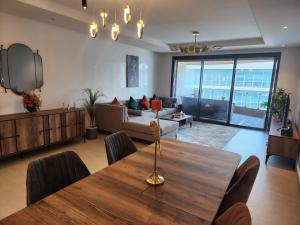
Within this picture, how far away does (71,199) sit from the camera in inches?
46.1

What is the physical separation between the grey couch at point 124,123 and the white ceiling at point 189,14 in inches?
70.9

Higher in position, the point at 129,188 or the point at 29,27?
the point at 29,27

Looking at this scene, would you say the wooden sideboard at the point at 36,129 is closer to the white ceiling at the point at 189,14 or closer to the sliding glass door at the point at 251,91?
the white ceiling at the point at 189,14

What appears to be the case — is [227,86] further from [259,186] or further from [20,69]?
[20,69]

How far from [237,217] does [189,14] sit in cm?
347

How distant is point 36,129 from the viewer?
3512mm

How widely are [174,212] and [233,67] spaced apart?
6186 mm

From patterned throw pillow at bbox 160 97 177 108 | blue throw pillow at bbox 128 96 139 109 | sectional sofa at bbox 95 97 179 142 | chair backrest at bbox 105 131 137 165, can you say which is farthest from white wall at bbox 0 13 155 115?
chair backrest at bbox 105 131 137 165

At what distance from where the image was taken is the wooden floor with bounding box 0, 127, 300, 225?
2.26 metres

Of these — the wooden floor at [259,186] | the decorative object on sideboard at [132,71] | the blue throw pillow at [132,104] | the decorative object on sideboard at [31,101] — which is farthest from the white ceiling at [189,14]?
the wooden floor at [259,186]

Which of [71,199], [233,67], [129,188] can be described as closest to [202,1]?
[129,188]

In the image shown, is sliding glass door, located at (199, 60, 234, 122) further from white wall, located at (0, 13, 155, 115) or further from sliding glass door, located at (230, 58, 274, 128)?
white wall, located at (0, 13, 155, 115)

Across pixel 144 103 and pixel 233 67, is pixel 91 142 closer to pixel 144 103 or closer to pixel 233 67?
pixel 144 103

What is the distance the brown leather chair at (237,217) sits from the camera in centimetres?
91
